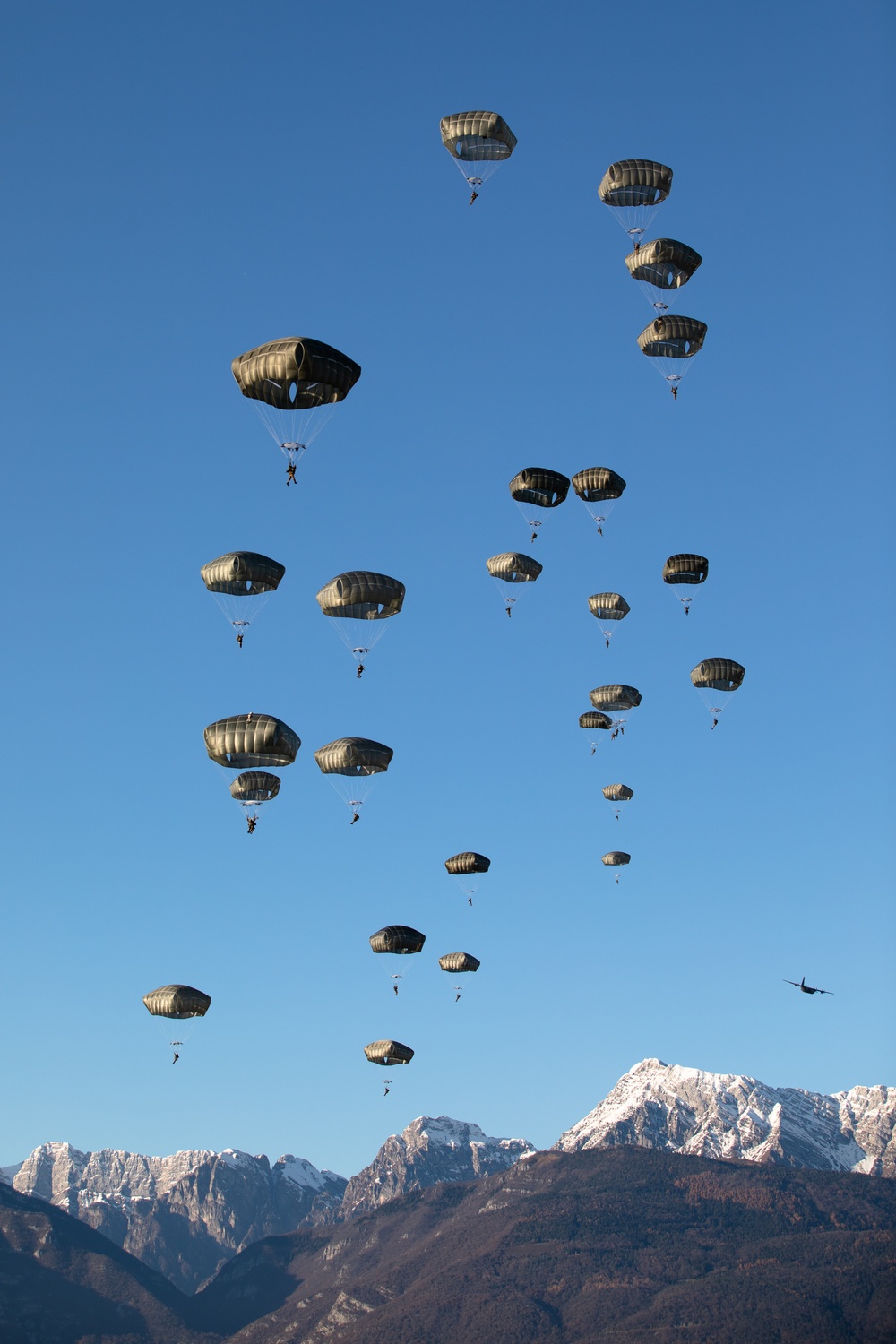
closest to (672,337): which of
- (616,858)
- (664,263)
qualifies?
(664,263)

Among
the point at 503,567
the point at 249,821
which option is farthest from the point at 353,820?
the point at 503,567

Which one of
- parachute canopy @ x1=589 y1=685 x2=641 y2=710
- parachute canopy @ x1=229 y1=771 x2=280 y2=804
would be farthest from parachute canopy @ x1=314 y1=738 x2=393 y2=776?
parachute canopy @ x1=589 y1=685 x2=641 y2=710

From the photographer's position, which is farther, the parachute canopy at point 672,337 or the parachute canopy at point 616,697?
the parachute canopy at point 616,697

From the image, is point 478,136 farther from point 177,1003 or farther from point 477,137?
point 177,1003

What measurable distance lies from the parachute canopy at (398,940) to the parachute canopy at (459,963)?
64.3 ft

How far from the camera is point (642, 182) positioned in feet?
304

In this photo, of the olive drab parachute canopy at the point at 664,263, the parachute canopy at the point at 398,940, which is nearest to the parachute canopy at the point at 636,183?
the olive drab parachute canopy at the point at 664,263

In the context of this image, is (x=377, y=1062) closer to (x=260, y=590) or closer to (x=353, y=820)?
(x=353, y=820)

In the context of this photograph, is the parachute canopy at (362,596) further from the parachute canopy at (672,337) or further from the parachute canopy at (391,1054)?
the parachute canopy at (391,1054)

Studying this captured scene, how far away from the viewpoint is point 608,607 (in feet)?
398

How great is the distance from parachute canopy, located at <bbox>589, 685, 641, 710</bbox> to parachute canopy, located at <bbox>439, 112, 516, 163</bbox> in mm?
48869

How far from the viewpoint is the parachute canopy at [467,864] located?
12581 centimetres

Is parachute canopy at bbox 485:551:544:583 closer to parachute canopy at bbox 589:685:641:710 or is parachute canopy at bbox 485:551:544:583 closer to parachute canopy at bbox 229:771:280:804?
parachute canopy at bbox 589:685:641:710

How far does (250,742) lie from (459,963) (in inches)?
2121
